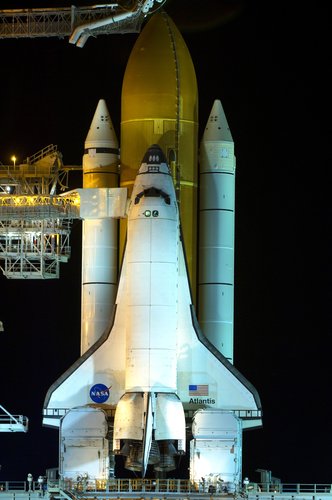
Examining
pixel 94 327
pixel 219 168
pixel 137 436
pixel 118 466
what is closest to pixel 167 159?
pixel 219 168

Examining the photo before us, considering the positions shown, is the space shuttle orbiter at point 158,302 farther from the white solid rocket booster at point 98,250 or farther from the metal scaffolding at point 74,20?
the metal scaffolding at point 74,20

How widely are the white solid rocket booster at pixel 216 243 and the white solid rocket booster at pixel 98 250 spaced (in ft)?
6.64

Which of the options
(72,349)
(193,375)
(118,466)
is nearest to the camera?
(193,375)

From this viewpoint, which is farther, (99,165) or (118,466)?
(118,466)

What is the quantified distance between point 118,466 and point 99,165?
10.9 m

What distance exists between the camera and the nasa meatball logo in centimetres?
3734

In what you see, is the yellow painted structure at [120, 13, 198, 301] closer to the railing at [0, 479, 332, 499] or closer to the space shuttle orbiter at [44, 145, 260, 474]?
the space shuttle orbiter at [44, 145, 260, 474]

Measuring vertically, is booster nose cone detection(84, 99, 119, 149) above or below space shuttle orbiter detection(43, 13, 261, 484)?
above

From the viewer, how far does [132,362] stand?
35719mm

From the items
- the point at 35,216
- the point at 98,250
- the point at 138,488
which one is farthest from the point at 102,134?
the point at 138,488

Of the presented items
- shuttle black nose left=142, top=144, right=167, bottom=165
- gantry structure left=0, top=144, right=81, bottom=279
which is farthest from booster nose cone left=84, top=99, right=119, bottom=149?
shuttle black nose left=142, top=144, right=167, bottom=165

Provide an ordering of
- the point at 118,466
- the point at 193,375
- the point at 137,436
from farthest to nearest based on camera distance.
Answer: the point at 118,466 < the point at 193,375 < the point at 137,436

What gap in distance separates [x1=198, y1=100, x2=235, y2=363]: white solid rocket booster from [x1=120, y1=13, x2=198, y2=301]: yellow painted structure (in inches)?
10.5

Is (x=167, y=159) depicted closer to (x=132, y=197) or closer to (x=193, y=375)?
(x=132, y=197)
